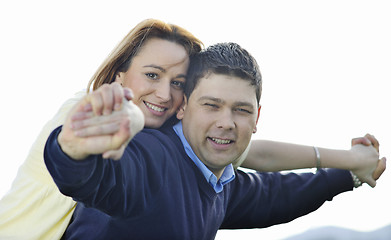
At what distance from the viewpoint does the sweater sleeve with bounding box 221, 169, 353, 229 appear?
150 inches

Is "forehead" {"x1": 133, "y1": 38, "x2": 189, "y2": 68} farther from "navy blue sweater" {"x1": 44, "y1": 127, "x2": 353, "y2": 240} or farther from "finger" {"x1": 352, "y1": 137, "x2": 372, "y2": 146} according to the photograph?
"finger" {"x1": 352, "y1": 137, "x2": 372, "y2": 146}

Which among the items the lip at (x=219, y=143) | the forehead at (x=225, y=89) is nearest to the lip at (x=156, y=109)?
the forehead at (x=225, y=89)

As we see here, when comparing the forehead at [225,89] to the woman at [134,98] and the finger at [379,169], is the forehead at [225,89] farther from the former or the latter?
the finger at [379,169]

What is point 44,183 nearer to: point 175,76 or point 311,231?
point 175,76

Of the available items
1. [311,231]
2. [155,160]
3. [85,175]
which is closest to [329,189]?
[155,160]

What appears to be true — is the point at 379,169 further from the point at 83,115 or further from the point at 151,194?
the point at 83,115

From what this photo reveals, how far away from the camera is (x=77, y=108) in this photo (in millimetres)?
1896

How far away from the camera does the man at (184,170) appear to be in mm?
2061

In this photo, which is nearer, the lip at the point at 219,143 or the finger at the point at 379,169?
the lip at the point at 219,143

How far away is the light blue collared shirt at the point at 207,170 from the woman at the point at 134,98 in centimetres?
32

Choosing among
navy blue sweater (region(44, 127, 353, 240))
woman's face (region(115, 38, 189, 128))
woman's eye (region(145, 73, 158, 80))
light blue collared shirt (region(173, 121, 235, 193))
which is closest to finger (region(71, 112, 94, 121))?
navy blue sweater (region(44, 127, 353, 240))

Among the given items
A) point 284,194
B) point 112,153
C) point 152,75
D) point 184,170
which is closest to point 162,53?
point 152,75

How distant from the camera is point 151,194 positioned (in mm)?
2578

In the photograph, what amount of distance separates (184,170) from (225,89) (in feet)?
1.52
